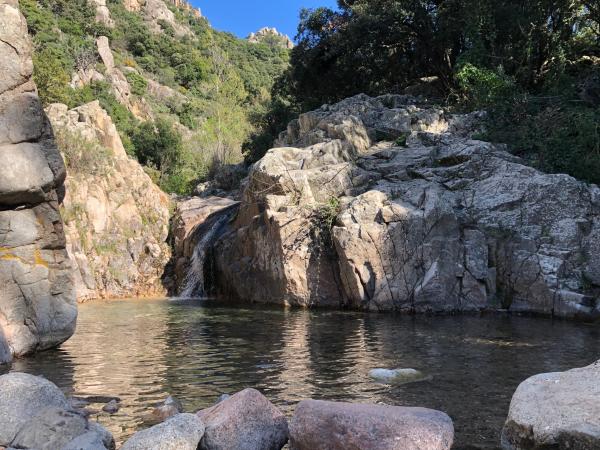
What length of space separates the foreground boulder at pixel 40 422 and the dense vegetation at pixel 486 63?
51.6 feet

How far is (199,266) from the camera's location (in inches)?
847

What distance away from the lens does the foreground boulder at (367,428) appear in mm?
4703

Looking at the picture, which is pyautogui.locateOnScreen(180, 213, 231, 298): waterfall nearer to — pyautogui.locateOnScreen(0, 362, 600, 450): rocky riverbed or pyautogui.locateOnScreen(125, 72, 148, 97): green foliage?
pyautogui.locateOnScreen(0, 362, 600, 450): rocky riverbed

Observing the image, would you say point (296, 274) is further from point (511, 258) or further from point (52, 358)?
point (52, 358)

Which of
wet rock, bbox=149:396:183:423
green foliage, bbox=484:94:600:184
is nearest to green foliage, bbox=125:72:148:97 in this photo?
green foliage, bbox=484:94:600:184

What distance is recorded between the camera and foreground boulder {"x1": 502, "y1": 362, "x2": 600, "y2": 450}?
4402mm

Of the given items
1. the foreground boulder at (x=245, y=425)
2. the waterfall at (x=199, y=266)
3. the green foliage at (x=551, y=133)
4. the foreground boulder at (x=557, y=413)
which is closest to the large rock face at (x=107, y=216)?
the waterfall at (x=199, y=266)

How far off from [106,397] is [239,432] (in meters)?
2.74

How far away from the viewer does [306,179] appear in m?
18.2

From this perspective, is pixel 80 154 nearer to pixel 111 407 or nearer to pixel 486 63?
pixel 486 63

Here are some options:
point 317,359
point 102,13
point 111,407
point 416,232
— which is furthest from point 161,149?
point 102,13

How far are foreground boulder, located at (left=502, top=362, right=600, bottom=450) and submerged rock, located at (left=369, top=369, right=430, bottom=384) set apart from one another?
2773 millimetres

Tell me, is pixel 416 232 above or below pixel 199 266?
above

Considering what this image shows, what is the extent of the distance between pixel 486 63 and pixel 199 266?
1461 cm
